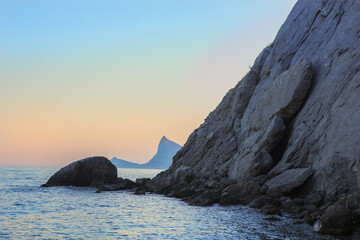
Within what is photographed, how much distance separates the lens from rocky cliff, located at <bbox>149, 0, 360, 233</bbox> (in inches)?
1026

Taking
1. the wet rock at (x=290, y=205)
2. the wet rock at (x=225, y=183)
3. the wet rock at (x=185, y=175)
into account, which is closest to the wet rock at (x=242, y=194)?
the wet rock at (x=225, y=183)

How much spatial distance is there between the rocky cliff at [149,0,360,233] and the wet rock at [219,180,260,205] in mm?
93

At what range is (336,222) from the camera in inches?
780

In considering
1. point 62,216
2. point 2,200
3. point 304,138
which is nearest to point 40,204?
point 2,200

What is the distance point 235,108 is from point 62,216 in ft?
108

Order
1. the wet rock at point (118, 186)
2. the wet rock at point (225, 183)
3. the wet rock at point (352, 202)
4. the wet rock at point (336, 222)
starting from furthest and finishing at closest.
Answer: the wet rock at point (118, 186) < the wet rock at point (225, 183) < the wet rock at point (352, 202) < the wet rock at point (336, 222)

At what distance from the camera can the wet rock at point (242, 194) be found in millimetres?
31844

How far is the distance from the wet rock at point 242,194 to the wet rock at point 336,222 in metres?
11.6

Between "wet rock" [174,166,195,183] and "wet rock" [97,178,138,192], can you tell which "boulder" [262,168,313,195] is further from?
"wet rock" [97,178,138,192]

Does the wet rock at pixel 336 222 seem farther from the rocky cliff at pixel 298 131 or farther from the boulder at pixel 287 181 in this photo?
the boulder at pixel 287 181

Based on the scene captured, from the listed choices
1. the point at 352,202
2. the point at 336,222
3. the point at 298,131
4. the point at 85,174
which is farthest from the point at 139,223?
the point at 85,174

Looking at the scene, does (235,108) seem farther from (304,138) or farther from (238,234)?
(238,234)

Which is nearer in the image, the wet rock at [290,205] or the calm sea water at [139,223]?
the calm sea water at [139,223]

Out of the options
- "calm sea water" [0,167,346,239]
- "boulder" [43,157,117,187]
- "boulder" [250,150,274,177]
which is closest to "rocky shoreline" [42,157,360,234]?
"boulder" [43,157,117,187]
